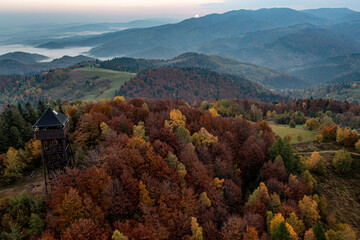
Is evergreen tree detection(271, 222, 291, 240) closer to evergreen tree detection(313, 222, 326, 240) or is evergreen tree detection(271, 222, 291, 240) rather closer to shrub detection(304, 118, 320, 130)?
evergreen tree detection(313, 222, 326, 240)

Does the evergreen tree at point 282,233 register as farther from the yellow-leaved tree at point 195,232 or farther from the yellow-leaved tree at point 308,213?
the yellow-leaved tree at point 308,213

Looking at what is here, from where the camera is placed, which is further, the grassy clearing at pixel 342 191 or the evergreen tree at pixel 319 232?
the grassy clearing at pixel 342 191

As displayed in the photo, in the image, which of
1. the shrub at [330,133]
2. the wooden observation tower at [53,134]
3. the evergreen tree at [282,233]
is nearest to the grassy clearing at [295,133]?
the shrub at [330,133]

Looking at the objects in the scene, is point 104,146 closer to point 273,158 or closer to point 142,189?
point 142,189

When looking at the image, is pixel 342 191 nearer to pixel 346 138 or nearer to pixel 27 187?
pixel 346 138

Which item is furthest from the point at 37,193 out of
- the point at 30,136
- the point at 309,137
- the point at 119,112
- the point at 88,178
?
the point at 309,137
